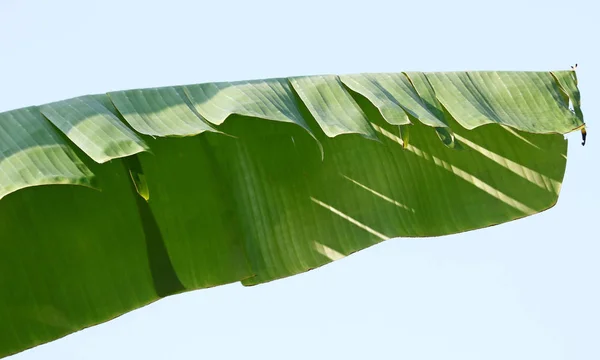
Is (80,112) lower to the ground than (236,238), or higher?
higher

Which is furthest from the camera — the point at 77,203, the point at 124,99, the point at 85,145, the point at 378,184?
the point at 378,184

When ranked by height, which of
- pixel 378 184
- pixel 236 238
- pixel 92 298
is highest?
pixel 378 184

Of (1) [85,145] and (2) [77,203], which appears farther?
(2) [77,203]

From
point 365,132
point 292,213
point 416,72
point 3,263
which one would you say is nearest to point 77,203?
point 3,263

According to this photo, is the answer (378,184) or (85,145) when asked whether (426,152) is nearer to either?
(378,184)

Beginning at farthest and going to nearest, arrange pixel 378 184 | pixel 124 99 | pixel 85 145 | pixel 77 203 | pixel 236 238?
1. pixel 378 184
2. pixel 236 238
3. pixel 77 203
4. pixel 124 99
5. pixel 85 145

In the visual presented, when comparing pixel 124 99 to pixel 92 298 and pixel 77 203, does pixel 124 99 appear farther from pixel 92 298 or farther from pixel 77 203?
pixel 92 298
